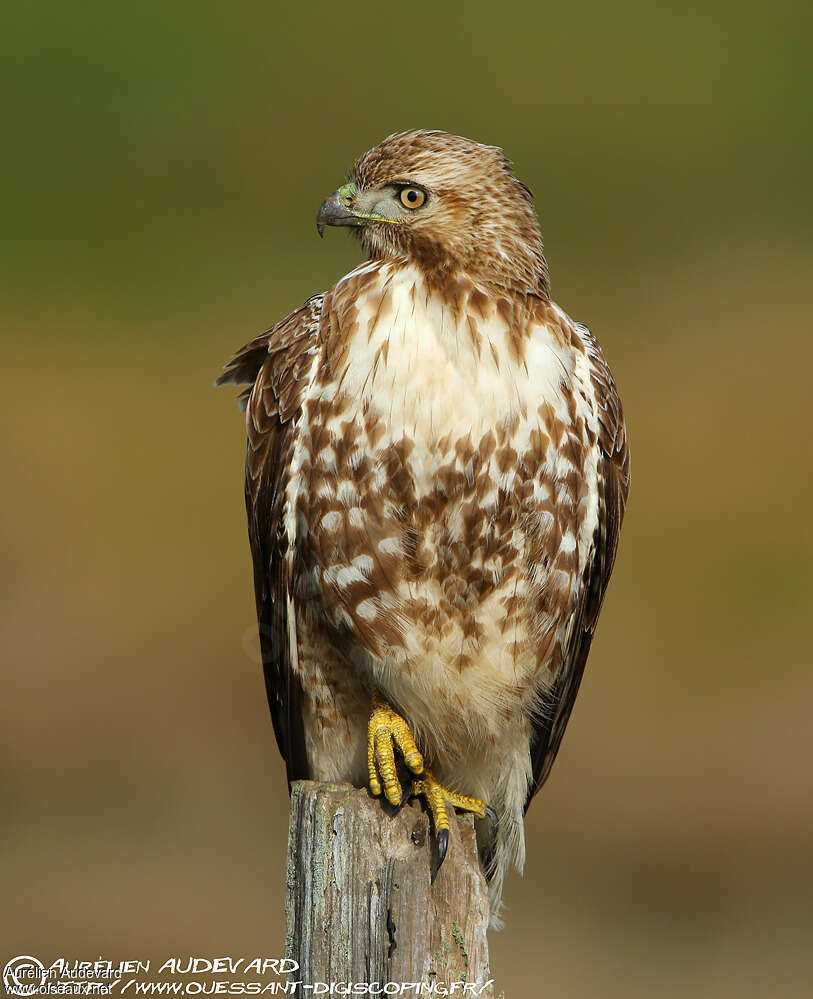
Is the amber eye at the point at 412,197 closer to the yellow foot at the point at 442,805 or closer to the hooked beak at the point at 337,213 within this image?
the hooked beak at the point at 337,213

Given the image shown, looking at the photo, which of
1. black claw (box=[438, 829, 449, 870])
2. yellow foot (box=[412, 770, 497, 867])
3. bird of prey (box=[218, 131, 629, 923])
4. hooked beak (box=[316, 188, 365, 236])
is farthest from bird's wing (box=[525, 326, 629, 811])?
black claw (box=[438, 829, 449, 870])

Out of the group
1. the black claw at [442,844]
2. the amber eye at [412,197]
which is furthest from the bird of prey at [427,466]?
the black claw at [442,844]

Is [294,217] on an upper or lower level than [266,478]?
upper

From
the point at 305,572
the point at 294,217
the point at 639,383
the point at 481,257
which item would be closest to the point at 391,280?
the point at 481,257

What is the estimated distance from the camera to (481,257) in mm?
3625

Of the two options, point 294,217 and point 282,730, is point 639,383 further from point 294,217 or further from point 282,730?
point 282,730

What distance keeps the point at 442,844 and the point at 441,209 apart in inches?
58.7

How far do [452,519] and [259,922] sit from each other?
461 cm

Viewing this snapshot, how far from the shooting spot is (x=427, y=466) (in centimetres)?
354

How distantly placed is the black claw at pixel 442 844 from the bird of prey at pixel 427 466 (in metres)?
0.16

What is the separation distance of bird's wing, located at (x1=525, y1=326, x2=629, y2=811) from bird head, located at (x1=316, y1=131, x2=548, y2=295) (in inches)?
13.7

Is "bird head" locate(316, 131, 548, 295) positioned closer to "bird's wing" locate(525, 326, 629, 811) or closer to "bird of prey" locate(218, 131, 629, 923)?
"bird of prey" locate(218, 131, 629, 923)

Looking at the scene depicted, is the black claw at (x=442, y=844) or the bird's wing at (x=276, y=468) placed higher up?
the bird's wing at (x=276, y=468)

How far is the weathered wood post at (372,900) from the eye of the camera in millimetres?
3041
